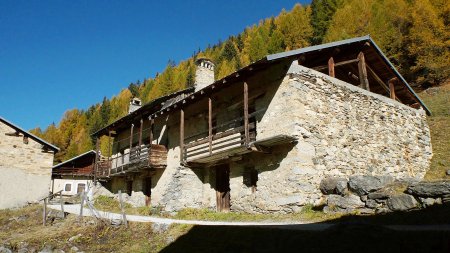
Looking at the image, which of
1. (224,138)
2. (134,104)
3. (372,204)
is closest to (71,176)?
(134,104)

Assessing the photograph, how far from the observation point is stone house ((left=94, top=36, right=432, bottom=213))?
1242 centimetres

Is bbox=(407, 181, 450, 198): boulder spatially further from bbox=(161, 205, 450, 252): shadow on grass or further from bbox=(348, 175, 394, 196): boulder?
bbox=(348, 175, 394, 196): boulder

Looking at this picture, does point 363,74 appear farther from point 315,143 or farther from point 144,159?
point 144,159

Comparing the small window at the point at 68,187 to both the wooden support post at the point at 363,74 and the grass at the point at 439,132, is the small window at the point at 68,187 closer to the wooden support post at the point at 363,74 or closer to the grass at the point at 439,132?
the wooden support post at the point at 363,74

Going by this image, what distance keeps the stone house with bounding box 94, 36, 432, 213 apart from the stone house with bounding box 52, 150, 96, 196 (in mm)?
16986

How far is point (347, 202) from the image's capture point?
10766 millimetres

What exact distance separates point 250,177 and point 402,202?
5.97 metres

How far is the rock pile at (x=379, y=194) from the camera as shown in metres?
9.40

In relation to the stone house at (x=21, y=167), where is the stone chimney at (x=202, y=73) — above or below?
above

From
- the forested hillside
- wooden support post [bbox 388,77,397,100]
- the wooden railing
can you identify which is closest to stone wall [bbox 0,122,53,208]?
the wooden railing

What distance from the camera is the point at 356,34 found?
3588 cm

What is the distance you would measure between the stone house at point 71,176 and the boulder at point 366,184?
28.1m

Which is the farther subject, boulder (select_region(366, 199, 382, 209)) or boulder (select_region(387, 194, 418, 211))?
boulder (select_region(366, 199, 382, 209))

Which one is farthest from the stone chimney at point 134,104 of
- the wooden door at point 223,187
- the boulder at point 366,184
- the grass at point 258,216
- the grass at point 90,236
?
the boulder at point 366,184
